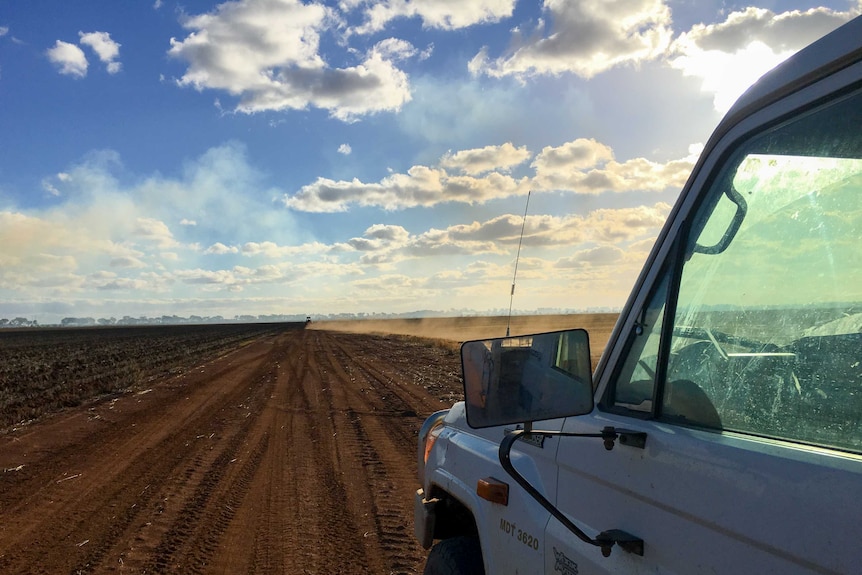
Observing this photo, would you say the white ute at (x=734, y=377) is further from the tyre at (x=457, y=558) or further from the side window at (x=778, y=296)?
the tyre at (x=457, y=558)

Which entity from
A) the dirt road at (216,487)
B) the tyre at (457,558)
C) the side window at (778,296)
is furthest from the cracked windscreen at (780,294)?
the dirt road at (216,487)

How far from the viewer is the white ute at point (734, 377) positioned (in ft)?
4.11

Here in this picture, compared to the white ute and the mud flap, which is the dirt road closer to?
the mud flap

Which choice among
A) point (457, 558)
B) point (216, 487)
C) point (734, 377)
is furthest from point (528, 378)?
point (216, 487)

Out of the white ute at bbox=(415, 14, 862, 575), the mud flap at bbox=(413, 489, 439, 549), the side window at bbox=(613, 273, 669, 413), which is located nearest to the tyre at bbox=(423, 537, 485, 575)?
the mud flap at bbox=(413, 489, 439, 549)

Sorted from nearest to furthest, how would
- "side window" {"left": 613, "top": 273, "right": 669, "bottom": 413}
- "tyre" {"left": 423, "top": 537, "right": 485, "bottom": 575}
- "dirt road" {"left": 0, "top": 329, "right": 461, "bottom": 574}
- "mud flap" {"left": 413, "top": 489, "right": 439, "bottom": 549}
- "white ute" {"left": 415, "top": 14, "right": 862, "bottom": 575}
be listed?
1. "white ute" {"left": 415, "top": 14, "right": 862, "bottom": 575}
2. "side window" {"left": 613, "top": 273, "right": 669, "bottom": 413}
3. "tyre" {"left": 423, "top": 537, "right": 485, "bottom": 575}
4. "mud flap" {"left": 413, "top": 489, "right": 439, "bottom": 549}
5. "dirt road" {"left": 0, "top": 329, "right": 461, "bottom": 574}

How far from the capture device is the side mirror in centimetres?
183

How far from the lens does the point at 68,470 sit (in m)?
7.51

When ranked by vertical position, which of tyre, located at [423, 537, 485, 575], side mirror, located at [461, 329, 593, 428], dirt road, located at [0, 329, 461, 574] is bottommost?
dirt road, located at [0, 329, 461, 574]

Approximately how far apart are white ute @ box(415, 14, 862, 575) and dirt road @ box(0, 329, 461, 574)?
3336 millimetres

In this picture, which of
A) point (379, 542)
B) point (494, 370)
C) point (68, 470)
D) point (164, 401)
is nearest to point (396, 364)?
point (164, 401)

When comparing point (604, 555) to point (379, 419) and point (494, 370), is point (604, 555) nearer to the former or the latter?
point (494, 370)

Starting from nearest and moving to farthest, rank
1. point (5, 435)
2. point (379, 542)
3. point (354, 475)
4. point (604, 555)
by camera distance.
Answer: point (604, 555)
point (379, 542)
point (354, 475)
point (5, 435)

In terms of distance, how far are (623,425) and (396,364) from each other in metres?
20.7
